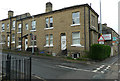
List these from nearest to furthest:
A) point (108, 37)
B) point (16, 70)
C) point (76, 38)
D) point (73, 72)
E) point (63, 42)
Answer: point (16, 70), point (73, 72), point (76, 38), point (63, 42), point (108, 37)

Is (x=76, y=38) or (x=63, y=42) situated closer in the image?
(x=76, y=38)

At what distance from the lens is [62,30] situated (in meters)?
16.8

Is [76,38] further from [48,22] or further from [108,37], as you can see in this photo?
[108,37]

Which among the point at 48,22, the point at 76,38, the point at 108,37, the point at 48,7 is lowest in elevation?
the point at 76,38

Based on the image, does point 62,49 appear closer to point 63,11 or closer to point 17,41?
point 63,11

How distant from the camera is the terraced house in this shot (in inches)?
595

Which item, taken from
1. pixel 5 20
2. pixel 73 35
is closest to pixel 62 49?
pixel 73 35

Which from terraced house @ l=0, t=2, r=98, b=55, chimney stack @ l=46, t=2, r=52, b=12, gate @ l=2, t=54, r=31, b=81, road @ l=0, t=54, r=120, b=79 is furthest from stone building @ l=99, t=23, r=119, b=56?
gate @ l=2, t=54, r=31, b=81

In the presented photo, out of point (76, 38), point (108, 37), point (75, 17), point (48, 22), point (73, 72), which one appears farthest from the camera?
point (108, 37)

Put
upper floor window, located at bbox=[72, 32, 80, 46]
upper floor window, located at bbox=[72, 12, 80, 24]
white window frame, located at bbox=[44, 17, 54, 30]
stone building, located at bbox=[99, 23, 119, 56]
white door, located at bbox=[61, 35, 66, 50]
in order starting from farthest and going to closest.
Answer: stone building, located at bbox=[99, 23, 119, 56] < white window frame, located at bbox=[44, 17, 54, 30] < white door, located at bbox=[61, 35, 66, 50] < upper floor window, located at bbox=[72, 12, 80, 24] < upper floor window, located at bbox=[72, 32, 80, 46]

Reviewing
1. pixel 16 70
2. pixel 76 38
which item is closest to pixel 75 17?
pixel 76 38

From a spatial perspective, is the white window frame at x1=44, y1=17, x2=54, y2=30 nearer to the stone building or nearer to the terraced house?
the terraced house

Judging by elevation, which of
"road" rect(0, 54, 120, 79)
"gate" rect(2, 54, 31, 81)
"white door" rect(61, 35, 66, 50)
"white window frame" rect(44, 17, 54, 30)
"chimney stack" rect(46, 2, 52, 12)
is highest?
"chimney stack" rect(46, 2, 52, 12)

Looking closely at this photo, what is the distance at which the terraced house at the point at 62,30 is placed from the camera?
15.1 m
